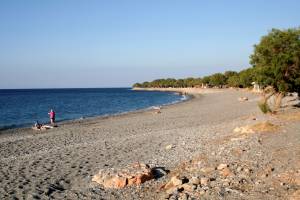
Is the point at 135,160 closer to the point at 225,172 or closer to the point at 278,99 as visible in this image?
the point at 225,172

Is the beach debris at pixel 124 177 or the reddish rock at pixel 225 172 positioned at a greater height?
the reddish rock at pixel 225 172

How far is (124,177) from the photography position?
12531 mm

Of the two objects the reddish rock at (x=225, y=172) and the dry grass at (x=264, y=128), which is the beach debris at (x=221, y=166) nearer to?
the reddish rock at (x=225, y=172)

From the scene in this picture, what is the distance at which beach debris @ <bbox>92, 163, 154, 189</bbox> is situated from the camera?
12438mm

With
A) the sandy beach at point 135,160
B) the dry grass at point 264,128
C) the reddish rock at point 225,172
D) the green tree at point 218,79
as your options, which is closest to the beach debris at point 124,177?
the sandy beach at point 135,160

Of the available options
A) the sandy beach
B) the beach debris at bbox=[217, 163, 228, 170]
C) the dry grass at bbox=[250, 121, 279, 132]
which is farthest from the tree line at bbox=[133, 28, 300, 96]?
the beach debris at bbox=[217, 163, 228, 170]

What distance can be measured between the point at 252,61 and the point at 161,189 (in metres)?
20.3

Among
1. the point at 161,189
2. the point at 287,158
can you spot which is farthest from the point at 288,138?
the point at 161,189

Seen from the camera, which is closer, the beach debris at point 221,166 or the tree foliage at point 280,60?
the beach debris at point 221,166

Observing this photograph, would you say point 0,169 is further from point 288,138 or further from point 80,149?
point 288,138

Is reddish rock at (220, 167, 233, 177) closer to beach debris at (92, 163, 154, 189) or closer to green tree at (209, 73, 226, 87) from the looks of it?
beach debris at (92, 163, 154, 189)

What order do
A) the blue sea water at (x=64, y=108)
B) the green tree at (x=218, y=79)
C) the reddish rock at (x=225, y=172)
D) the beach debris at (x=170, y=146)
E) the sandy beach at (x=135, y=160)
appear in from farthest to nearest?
the green tree at (x=218, y=79)
the blue sea water at (x=64, y=108)
the beach debris at (x=170, y=146)
the reddish rock at (x=225, y=172)
the sandy beach at (x=135, y=160)

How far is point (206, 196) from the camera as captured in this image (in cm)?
1038

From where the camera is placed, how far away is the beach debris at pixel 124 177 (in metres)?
12.4
